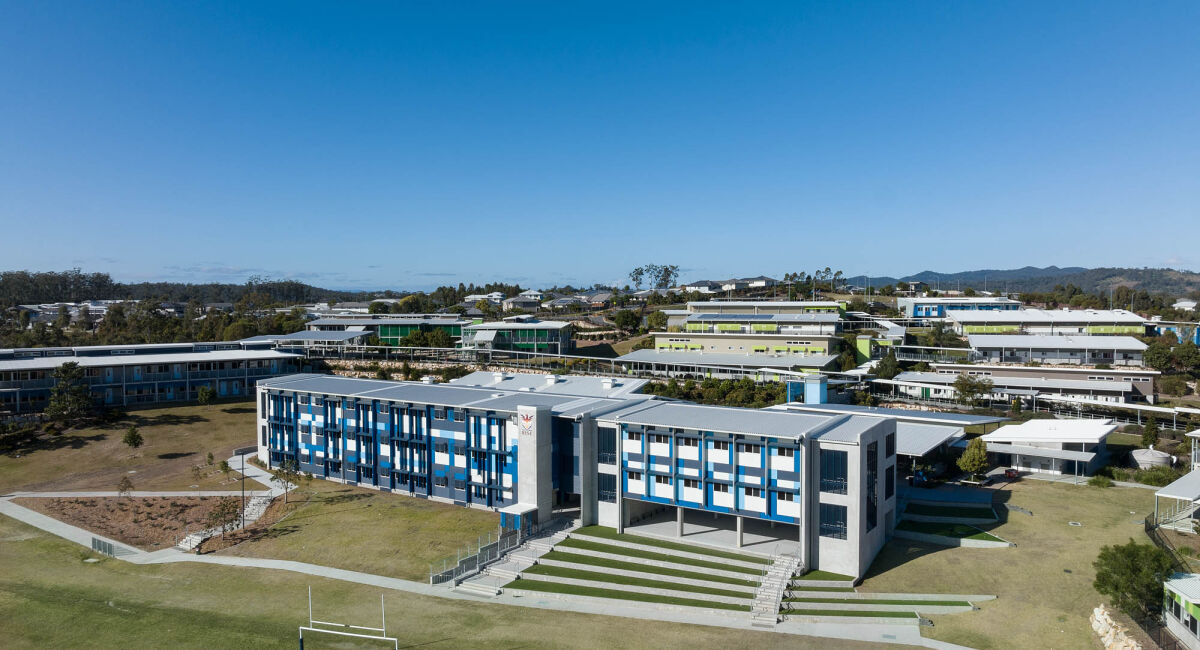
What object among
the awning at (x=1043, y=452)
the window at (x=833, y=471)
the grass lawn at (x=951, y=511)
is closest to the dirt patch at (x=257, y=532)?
the window at (x=833, y=471)

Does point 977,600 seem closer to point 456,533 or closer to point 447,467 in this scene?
point 456,533

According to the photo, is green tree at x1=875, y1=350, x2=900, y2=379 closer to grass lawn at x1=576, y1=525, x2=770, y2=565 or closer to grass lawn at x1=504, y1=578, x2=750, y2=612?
grass lawn at x1=576, y1=525, x2=770, y2=565

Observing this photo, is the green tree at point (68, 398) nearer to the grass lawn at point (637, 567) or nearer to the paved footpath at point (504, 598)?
the paved footpath at point (504, 598)

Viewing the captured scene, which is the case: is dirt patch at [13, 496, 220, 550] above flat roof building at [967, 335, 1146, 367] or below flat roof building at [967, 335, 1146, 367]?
below

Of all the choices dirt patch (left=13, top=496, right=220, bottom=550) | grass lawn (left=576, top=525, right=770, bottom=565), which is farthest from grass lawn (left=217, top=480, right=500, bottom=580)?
grass lawn (left=576, top=525, right=770, bottom=565)

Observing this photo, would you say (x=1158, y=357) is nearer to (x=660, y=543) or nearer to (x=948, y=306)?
(x=948, y=306)

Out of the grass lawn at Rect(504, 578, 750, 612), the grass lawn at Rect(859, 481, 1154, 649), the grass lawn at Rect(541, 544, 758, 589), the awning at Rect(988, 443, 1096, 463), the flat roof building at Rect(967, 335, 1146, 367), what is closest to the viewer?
the grass lawn at Rect(859, 481, 1154, 649)
